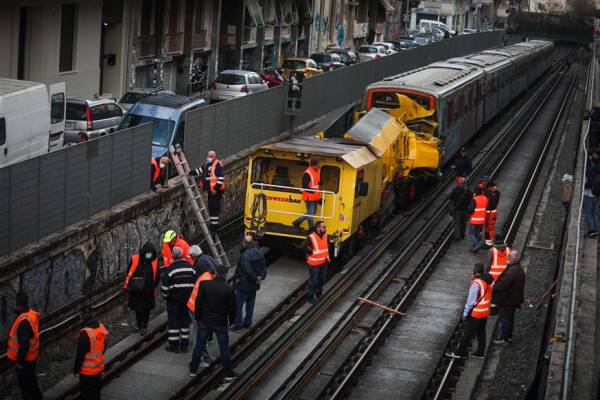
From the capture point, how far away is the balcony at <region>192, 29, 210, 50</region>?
47906 mm

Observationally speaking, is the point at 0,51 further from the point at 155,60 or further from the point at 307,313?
the point at 307,313

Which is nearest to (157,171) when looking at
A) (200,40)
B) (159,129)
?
(159,129)

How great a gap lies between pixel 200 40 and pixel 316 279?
30955 mm

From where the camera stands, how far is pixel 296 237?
67.9 ft

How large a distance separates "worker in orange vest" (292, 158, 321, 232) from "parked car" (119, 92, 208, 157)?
5.15 meters

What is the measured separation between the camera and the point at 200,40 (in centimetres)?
4862

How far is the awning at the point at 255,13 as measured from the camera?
5303 centimetres

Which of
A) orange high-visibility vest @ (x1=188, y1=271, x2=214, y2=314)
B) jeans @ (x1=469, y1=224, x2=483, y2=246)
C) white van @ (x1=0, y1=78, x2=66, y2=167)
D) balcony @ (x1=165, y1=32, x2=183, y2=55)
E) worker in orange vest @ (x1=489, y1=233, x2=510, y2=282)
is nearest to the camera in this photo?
orange high-visibility vest @ (x1=188, y1=271, x2=214, y2=314)

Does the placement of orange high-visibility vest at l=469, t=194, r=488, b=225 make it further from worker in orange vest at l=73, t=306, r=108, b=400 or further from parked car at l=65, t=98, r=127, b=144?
worker in orange vest at l=73, t=306, r=108, b=400

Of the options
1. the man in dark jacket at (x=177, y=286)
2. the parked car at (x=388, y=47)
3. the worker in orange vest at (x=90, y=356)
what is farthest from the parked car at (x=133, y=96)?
the parked car at (x=388, y=47)

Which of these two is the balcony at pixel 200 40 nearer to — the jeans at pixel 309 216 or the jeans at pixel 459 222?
the jeans at pixel 459 222

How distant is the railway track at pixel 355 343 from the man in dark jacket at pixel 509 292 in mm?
1954

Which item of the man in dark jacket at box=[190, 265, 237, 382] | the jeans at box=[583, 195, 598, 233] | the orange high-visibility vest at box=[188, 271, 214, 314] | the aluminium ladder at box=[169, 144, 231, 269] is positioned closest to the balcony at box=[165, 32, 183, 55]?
the aluminium ladder at box=[169, 144, 231, 269]

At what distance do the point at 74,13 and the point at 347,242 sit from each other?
18905mm
